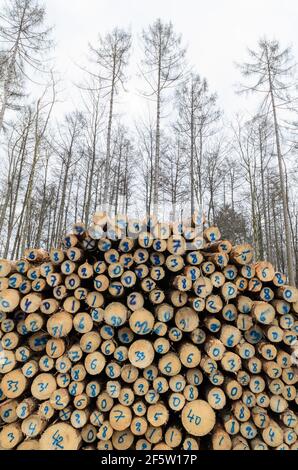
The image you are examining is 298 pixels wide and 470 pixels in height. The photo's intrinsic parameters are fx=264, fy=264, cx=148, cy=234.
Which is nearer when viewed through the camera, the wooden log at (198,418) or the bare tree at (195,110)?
the wooden log at (198,418)

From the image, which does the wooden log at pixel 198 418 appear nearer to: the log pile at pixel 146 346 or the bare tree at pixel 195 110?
the log pile at pixel 146 346

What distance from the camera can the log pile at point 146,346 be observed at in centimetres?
243

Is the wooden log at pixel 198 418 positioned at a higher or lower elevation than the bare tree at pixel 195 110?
lower

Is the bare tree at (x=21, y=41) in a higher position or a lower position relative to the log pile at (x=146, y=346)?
higher

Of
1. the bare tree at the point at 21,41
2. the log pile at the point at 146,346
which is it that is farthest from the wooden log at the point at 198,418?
the bare tree at the point at 21,41

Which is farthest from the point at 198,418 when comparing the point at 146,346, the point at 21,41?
the point at 21,41

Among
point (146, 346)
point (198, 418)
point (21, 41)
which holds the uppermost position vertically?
point (21, 41)

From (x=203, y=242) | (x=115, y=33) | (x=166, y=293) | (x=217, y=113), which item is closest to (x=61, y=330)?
(x=166, y=293)

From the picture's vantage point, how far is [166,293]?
2.81 meters

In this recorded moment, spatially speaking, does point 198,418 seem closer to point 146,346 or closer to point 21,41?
point 146,346

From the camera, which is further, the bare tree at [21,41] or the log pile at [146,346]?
the bare tree at [21,41]

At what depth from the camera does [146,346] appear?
2.53m

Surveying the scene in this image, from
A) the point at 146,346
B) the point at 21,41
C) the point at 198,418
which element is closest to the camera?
the point at 198,418

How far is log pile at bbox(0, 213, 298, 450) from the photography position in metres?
2.43
